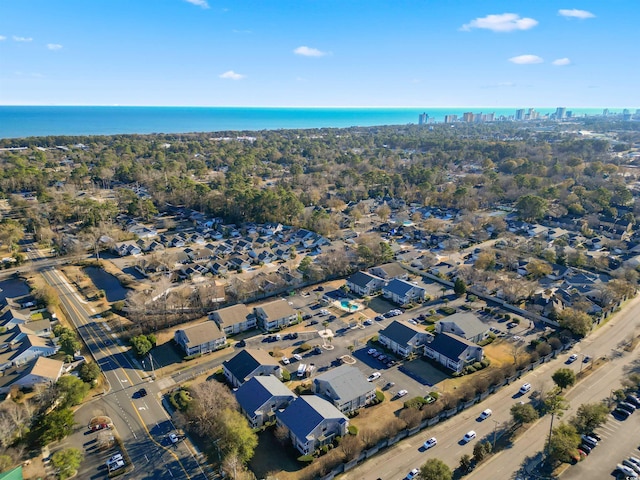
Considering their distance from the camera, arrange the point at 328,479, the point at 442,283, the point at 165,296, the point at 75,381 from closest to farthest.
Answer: the point at 328,479 < the point at 75,381 < the point at 165,296 < the point at 442,283

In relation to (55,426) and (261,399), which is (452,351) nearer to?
(261,399)

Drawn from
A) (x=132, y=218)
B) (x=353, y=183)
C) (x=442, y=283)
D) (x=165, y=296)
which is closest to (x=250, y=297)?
(x=165, y=296)

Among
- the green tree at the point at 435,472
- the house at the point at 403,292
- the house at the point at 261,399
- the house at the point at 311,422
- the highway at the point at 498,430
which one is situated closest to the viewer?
the green tree at the point at 435,472

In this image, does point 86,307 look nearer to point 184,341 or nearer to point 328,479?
point 184,341

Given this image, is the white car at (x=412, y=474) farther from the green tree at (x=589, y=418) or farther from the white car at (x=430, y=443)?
the green tree at (x=589, y=418)

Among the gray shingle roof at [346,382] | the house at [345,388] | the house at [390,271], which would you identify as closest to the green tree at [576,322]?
the house at [390,271]

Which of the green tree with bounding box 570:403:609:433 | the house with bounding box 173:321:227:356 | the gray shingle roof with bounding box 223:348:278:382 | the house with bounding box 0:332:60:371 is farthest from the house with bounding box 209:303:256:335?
the green tree with bounding box 570:403:609:433

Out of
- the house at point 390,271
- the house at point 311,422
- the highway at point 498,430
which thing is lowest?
the highway at point 498,430

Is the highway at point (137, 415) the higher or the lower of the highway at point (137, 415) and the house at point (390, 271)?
the lower
